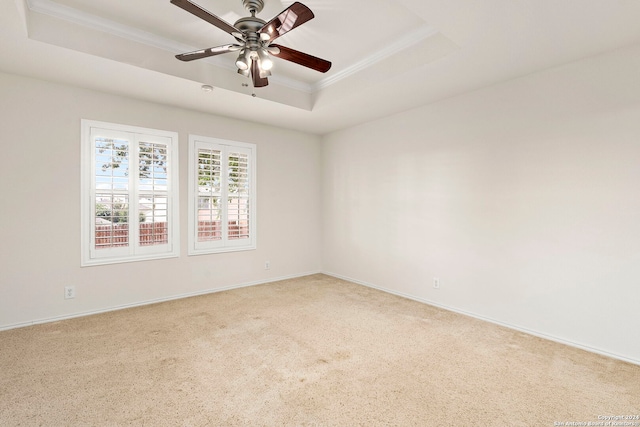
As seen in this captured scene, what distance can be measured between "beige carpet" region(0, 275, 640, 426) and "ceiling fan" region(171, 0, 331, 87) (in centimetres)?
241

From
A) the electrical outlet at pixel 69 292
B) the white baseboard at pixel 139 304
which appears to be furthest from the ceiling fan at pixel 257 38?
the white baseboard at pixel 139 304

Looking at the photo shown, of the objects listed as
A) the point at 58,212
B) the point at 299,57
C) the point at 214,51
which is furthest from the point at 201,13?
the point at 58,212

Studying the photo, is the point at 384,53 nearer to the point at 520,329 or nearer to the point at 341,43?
the point at 341,43

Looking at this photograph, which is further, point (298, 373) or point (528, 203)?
point (528, 203)

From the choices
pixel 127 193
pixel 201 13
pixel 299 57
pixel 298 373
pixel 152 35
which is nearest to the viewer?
pixel 201 13

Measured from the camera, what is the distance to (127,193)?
3.68 m

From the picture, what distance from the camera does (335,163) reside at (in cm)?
532

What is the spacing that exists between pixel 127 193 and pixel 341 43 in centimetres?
296

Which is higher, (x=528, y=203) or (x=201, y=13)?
(x=201, y=13)

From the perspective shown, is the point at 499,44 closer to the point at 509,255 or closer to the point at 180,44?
the point at 509,255

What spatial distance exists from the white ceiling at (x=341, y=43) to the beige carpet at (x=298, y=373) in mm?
2531

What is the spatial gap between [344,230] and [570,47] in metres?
3.53

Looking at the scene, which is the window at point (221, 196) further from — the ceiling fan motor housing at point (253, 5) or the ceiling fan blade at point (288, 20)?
the ceiling fan blade at point (288, 20)

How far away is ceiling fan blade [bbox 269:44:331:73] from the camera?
2420mm
